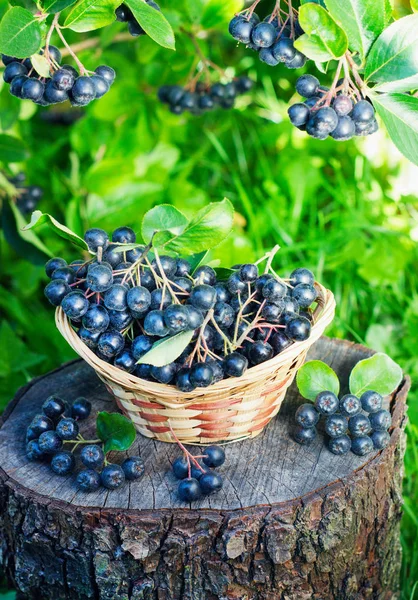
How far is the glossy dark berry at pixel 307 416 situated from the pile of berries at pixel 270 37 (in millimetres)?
703

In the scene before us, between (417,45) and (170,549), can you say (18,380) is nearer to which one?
(170,549)

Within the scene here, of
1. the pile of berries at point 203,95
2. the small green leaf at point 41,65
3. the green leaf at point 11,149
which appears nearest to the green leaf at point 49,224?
the small green leaf at point 41,65

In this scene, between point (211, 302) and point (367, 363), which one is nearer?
point (211, 302)

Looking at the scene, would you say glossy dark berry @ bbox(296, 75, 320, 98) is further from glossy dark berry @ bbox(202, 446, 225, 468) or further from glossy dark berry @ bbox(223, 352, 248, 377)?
glossy dark berry @ bbox(202, 446, 225, 468)

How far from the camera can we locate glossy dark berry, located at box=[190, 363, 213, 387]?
121 centimetres

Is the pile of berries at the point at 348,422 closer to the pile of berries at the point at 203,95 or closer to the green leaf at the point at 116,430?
the green leaf at the point at 116,430

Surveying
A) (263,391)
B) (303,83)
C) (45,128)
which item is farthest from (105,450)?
(45,128)

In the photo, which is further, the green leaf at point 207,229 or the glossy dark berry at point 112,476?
the glossy dark berry at point 112,476

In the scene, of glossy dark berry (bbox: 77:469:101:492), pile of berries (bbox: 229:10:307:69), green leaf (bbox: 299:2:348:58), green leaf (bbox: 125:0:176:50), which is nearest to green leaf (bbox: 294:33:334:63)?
green leaf (bbox: 299:2:348:58)

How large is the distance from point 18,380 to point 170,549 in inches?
43.9

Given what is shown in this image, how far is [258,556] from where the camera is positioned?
52.1 inches

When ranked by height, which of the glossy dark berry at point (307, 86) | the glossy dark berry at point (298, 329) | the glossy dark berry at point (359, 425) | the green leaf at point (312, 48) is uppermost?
the green leaf at point (312, 48)

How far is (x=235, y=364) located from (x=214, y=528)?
317 millimetres

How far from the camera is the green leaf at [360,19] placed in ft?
3.85
